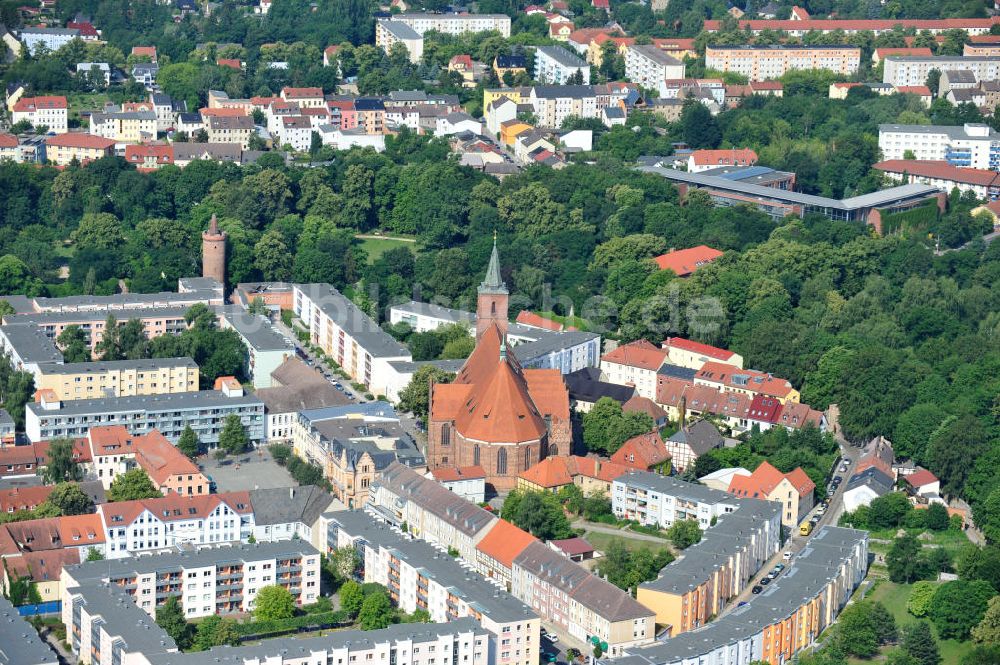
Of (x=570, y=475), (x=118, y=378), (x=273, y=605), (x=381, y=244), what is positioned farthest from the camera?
(x=381, y=244)

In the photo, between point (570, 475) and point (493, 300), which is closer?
point (570, 475)

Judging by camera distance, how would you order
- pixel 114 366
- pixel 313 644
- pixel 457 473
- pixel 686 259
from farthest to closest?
1. pixel 686 259
2. pixel 114 366
3. pixel 457 473
4. pixel 313 644

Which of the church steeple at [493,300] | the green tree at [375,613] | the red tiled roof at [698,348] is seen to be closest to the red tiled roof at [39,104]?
the red tiled roof at [698,348]

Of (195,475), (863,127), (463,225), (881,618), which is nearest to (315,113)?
(463,225)

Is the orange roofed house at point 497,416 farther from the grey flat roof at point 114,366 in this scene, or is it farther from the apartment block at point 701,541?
the grey flat roof at point 114,366

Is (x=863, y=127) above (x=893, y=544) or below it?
above

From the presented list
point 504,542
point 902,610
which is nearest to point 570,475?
point 504,542

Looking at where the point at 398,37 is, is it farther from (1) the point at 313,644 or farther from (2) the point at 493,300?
(1) the point at 313,644

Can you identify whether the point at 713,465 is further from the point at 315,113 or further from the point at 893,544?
the point at 315,113
